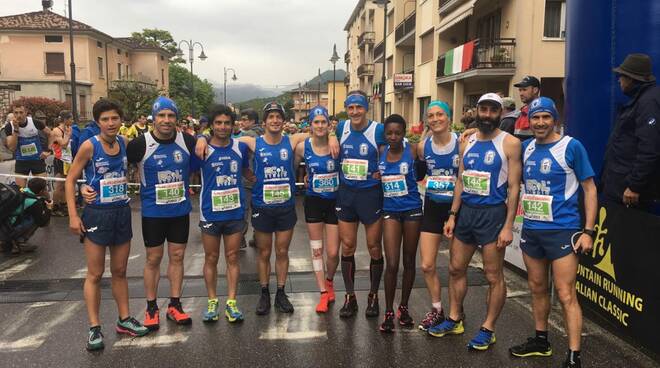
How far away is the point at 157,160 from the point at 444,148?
252cm

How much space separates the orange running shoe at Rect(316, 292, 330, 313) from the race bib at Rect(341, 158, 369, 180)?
1.28 metres

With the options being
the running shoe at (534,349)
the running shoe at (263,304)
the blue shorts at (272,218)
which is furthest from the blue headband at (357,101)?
the running shoe at (534,349)

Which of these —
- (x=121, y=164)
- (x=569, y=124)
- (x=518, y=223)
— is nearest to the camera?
(x=121, y=164)

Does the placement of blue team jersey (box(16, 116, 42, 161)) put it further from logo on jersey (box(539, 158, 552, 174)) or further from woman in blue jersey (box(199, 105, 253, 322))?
logo on jersey (box(539, 158, 552, 174))

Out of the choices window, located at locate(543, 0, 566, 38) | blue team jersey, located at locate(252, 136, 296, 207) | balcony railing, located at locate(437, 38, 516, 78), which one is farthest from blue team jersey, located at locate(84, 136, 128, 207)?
window, located at locate(543, 0, 566, 38)

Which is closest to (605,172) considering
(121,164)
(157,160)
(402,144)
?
(402,144)

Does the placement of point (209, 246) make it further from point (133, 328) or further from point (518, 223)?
point (518, 223)

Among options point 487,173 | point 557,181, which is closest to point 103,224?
point 487,173

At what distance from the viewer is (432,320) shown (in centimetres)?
436

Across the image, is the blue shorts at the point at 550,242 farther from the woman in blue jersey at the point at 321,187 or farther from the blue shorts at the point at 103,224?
the blue shorts at the point at 103,224

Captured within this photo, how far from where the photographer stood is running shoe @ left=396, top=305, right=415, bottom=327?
4.43 metres

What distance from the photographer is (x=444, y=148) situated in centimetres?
424

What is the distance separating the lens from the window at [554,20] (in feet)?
52.0

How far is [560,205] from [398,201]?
132cm
